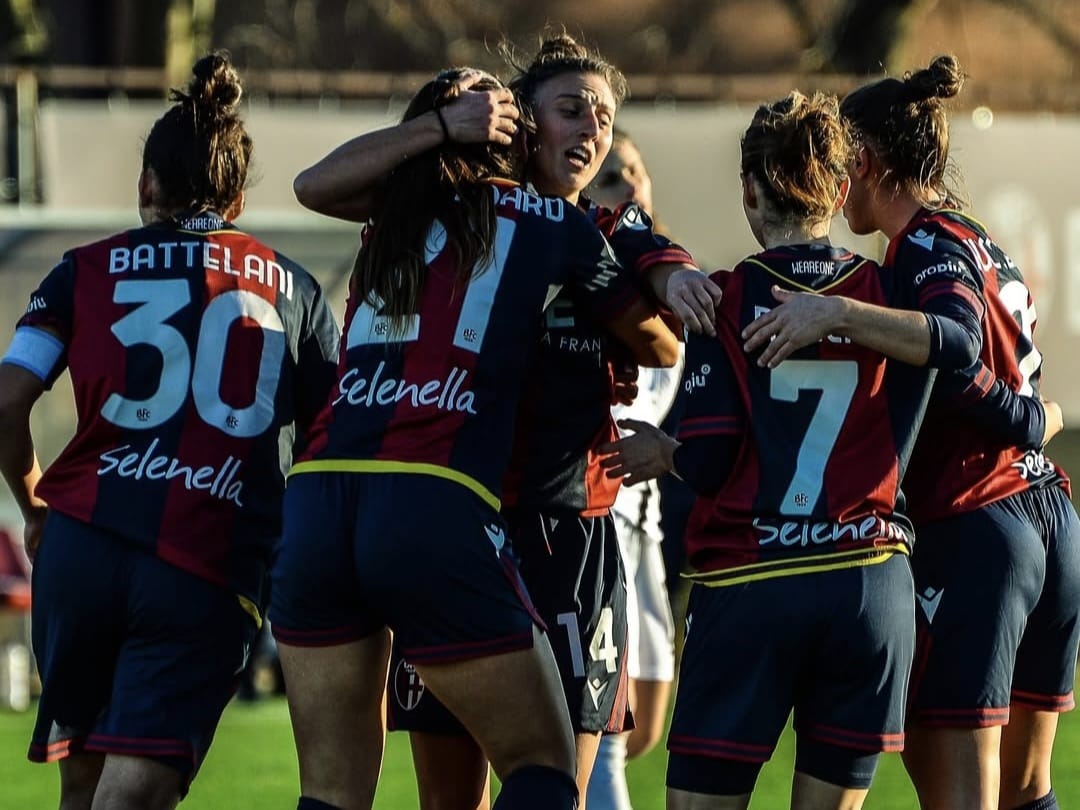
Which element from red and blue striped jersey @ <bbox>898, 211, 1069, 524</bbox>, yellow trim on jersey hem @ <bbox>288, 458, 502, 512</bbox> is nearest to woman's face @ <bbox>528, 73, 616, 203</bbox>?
red and blue striped jersey @ <bbox>898, 211, 1069, 524</bbox>

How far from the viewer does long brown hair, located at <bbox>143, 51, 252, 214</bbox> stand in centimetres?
415

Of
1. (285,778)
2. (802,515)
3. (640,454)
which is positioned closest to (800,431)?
(802,515)

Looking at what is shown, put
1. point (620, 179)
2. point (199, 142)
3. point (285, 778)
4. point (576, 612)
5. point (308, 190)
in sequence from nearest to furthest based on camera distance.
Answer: point (308, 190)
point (576, 612)
point (199, 142)
point (620, 179)
point (285, 778)

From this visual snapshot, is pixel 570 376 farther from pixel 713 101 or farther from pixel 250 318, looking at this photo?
pixel 713 101

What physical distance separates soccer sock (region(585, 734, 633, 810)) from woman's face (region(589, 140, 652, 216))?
157 cm

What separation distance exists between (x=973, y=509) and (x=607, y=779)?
1.35m

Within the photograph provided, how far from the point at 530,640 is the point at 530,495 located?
0.46 m

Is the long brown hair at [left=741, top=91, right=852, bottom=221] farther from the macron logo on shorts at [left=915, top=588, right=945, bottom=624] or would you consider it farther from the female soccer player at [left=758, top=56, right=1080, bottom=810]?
the macron logo on shorts at [left=915, top=588, right=945, bottom=624]

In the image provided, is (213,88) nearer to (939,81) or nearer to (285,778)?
(939,81)

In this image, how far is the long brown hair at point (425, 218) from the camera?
11.7 ft

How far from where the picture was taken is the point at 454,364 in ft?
11.6

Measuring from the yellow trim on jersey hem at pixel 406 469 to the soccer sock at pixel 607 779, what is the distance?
138 cm

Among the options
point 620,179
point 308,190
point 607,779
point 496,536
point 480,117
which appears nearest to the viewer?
point 496,536

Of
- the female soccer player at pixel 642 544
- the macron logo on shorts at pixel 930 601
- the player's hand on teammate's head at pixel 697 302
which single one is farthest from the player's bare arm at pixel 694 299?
the female soccer player at pixel 642 544
